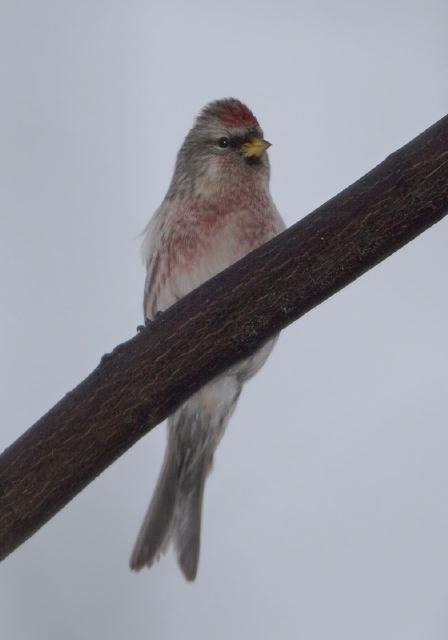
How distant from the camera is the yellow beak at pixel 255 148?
3.71 metres

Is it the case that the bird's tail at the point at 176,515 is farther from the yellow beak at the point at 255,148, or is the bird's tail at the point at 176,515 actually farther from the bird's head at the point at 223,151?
the yellow beak at the point at 255,148

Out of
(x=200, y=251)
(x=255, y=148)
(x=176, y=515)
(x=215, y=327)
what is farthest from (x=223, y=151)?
(x=215, y=327)

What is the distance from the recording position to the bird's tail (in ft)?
11.1

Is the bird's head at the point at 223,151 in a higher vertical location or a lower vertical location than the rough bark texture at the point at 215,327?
higher

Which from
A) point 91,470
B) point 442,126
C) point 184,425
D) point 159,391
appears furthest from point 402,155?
point 184,425

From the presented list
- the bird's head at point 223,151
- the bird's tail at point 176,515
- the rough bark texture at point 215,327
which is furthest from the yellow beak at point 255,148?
the rough bark texture at point 215,327

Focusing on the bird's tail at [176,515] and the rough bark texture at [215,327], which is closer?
the rough bark texture at [215,327]

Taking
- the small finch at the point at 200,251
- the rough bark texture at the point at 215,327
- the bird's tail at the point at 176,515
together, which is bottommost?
the rough bark texture at the point at 215,327

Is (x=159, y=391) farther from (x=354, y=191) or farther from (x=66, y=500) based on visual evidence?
(x=354, y=191)

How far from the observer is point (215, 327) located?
2203 millimetres

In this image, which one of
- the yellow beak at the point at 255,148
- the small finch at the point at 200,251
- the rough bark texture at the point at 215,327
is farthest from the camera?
the yellow beak at the point at 255,148

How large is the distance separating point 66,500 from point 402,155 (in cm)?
97

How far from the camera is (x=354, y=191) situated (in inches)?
86.1

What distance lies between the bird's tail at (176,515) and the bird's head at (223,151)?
93cm
